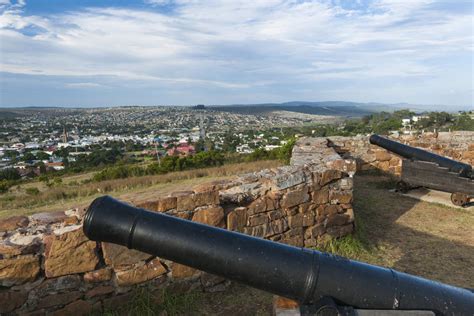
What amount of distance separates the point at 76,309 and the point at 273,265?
2.10 meters

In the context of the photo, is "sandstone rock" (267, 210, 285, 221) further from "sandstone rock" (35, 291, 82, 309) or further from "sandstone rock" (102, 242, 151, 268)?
"sandstone rock" (35, 291, 82, 309)

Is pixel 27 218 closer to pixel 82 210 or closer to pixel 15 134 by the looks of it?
pixel 82 210

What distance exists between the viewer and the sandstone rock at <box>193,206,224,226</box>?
3754 millimetres

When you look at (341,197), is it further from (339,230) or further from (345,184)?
(339,230)

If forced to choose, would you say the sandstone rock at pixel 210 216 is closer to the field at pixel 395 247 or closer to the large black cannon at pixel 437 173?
the field at pixel 395 247

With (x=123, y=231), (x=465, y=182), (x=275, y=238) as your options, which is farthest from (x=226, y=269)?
(x=465, y=182)

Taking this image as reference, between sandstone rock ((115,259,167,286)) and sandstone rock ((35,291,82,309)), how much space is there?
364 millimetres

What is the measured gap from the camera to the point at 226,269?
2.13 meters

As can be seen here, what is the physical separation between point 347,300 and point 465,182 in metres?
6.18

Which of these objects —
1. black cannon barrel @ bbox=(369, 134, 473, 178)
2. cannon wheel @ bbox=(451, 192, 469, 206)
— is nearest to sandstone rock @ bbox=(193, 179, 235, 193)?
black cannon barrel @ bbox=(369, 134, 473, 178)

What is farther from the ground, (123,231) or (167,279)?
(123,231)

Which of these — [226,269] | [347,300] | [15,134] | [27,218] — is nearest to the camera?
[347,300]

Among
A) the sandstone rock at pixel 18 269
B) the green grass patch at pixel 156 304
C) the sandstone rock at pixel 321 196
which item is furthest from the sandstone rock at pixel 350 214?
the sandstone rock at pixel 18 269

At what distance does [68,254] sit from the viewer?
10.2ft
